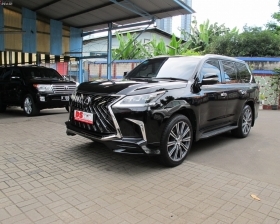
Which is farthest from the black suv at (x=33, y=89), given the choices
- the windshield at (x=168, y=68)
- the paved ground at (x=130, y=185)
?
the windshield at (x=168, y=68)

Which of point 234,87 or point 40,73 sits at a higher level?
point 40,73

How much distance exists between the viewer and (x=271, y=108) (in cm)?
1235

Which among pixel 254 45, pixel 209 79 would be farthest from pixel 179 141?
pixel 254 45

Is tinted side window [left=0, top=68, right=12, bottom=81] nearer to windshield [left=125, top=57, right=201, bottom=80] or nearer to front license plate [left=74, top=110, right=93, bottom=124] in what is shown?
windshield [left=125, top=57, right=201, bottom=80]

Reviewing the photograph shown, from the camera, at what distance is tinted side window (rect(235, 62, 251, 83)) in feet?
20.5

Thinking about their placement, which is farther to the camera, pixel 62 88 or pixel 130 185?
pixel 62 88

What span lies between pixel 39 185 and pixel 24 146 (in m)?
1.89

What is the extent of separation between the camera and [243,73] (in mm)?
6418

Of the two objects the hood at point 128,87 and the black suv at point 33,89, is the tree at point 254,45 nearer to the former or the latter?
the black suv at point 33,89

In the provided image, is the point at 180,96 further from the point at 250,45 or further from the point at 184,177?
the point at 250,45

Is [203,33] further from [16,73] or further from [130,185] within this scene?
[130,185]

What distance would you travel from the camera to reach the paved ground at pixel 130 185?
2875mm

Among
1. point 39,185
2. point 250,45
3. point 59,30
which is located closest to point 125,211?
point 39,185

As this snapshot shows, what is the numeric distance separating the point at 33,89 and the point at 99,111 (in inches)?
213
